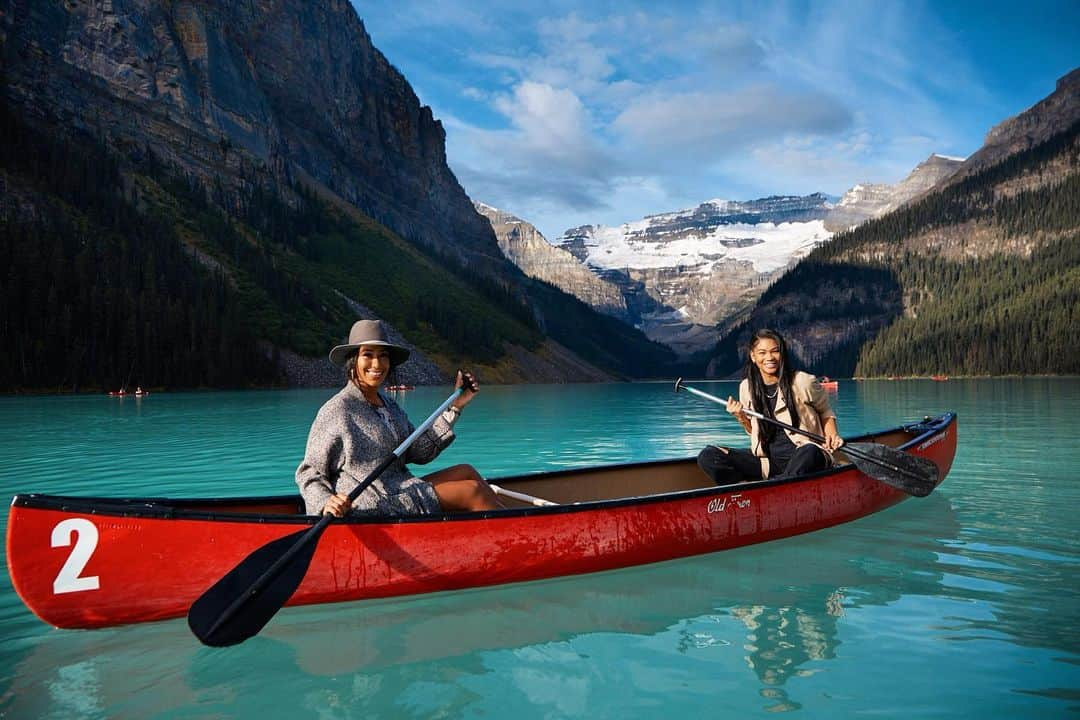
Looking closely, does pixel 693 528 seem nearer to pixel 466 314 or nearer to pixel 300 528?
pixel 300 528

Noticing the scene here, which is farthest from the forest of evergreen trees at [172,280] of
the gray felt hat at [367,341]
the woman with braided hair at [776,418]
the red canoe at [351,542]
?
the woman with braided hair at [776,418]

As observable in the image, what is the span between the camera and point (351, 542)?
702 cm

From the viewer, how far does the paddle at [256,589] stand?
5934 millimetres

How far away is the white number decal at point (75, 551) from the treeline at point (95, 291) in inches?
2747

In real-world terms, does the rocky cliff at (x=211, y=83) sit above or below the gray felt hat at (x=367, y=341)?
above

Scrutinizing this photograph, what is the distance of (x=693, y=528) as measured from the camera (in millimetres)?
9109

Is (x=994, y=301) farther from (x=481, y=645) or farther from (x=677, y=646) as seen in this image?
(x=481, y=645)

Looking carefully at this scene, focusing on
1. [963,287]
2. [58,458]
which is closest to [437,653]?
[58,458]

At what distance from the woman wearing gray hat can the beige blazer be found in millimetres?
4452

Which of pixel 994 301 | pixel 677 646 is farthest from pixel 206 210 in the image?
pixel 994 301

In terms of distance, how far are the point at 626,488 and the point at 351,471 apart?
19.5 feet

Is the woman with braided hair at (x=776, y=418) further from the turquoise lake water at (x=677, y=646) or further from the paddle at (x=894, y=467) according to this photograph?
the turquoise lake water at (x=677, y=646)

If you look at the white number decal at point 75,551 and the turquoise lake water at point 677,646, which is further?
the white number decal at point 75,551

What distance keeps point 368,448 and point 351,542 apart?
0.94 meters
